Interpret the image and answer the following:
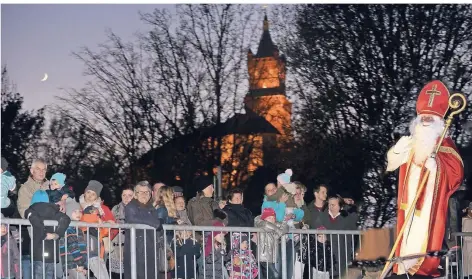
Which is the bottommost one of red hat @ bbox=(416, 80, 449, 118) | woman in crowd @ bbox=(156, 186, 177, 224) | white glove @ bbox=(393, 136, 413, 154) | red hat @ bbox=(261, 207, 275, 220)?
red hat @ bbox=(261, 207, 275, 220)

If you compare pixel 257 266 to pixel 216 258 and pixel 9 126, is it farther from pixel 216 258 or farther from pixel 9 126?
pixel 9 126

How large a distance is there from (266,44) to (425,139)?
379 inches

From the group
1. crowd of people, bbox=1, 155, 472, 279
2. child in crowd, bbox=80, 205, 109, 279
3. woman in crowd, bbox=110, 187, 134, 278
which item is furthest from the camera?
woman in crowd, bbox=110, 187, 134, 278

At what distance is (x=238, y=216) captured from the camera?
12.6 m

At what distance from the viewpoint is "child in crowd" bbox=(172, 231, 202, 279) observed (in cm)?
1170

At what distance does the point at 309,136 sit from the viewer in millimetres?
20141

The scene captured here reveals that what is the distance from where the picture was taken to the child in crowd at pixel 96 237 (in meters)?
10.9

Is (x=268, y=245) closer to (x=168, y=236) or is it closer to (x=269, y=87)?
(x=168, y=236)

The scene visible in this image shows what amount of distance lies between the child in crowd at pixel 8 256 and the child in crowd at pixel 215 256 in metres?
2.07

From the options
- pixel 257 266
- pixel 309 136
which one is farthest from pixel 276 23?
pixel 257 266

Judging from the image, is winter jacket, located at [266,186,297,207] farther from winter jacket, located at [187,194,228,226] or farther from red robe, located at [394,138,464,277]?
red robe, located at [394,138,464,277]

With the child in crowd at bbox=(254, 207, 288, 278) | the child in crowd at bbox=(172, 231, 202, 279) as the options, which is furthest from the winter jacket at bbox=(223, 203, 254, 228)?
the child in crowd at bbox=(172, 231, 202, 279)

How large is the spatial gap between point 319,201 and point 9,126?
808cm

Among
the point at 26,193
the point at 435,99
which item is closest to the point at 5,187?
the point at 26,193
